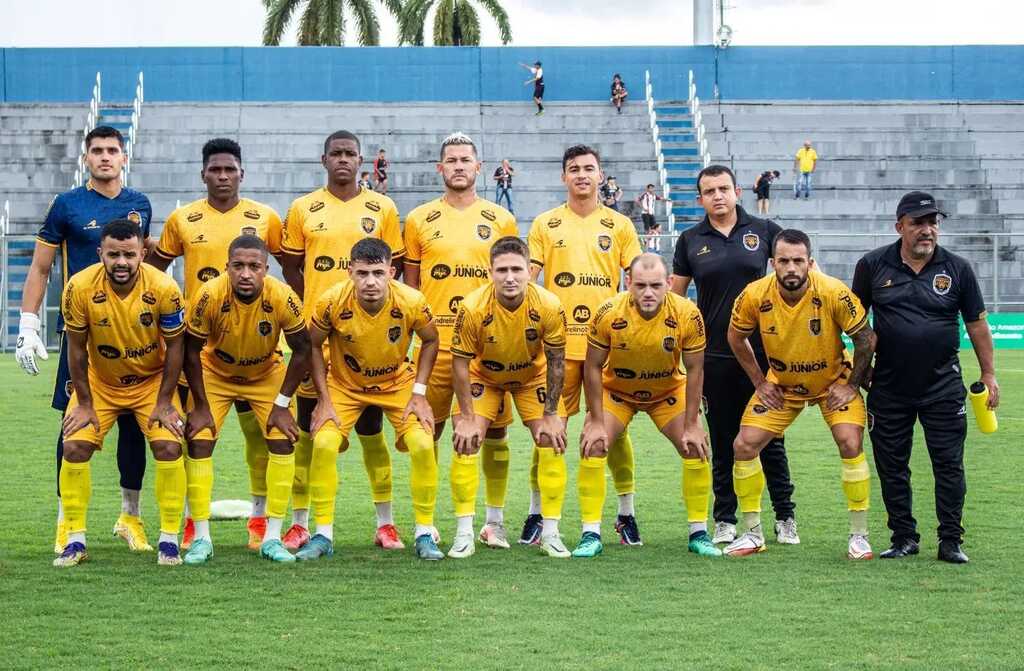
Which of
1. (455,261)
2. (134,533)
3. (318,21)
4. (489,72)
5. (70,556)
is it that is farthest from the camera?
(318,21)

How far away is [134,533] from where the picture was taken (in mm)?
7773

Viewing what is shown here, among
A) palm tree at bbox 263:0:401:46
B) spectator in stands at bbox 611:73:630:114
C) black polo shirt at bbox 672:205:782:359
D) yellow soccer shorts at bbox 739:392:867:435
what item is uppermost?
palm tree at bbox 263:0:401:46

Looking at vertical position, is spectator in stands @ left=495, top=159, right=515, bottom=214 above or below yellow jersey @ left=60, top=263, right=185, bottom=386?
above

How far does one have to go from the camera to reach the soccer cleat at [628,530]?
795cm

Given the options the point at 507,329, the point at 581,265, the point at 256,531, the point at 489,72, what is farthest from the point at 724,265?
the point at 489,72

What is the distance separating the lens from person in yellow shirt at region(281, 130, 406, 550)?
794 cm

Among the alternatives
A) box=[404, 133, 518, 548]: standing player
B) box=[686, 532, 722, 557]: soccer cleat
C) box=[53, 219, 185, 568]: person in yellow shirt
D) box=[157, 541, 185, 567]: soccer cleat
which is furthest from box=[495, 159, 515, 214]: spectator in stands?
box=[157, 541, 185, 567]: soccer cleat

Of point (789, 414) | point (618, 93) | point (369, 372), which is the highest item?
point (618, 93)

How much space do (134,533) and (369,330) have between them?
5.69ft

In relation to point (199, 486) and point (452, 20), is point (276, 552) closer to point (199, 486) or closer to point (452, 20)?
point (199, 486)

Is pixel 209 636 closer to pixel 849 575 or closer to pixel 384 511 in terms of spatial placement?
pixel 384 511

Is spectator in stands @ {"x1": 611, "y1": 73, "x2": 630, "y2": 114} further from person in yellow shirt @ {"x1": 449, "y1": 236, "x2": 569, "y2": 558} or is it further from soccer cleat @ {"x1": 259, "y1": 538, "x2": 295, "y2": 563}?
soccer cleat @ {"x1": 259, "y1": 538, "x2": 295, "y2": 563}

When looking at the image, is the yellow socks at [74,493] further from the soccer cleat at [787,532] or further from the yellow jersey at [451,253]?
the soccer cleat at [787,532]

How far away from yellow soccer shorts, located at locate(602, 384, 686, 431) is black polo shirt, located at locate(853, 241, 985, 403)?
1103 millimetres
